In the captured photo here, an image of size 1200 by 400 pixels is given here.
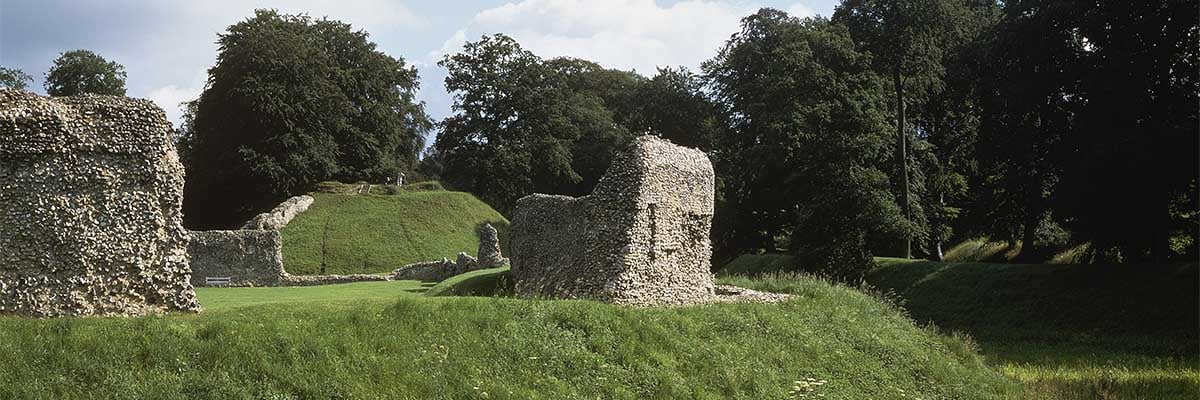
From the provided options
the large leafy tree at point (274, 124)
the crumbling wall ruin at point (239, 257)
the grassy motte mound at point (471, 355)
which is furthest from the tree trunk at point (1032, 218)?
the large leafy tree at point (274, 124)

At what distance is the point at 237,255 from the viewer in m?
37.9

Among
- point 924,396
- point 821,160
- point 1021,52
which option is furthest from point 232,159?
point 924,396

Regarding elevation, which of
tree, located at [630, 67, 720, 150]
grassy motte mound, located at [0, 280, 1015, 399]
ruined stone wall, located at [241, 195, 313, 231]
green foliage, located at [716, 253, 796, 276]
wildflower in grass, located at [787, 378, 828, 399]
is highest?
tree, located at [630, 67, 720, 150]

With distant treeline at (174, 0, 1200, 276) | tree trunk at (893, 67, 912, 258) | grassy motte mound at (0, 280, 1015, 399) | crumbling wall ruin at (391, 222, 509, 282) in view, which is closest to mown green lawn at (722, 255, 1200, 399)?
distant treeline at (174, 0, 1200, 276)

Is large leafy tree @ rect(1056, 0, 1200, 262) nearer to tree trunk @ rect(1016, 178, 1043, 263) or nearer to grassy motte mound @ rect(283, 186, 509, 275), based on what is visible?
tree trunk @ rect(1016, 178, 1043, 263)

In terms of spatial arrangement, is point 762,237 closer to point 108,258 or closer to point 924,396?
point 924,396

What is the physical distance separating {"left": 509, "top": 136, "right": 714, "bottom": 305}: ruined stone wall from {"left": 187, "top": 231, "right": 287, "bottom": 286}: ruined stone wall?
20.2 m

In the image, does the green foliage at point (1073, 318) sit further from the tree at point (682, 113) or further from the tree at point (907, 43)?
the tree at point (682, 113)

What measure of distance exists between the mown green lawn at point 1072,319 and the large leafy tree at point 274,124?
3087 centimetres

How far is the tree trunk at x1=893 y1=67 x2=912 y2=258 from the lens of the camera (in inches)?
1398

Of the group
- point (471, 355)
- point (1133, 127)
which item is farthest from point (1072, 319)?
point (471, 355)

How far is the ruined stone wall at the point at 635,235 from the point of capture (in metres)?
18.1

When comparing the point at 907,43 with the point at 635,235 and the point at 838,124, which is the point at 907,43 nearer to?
the point at 838,124

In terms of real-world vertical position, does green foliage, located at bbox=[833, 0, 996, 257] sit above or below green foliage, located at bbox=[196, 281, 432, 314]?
above
